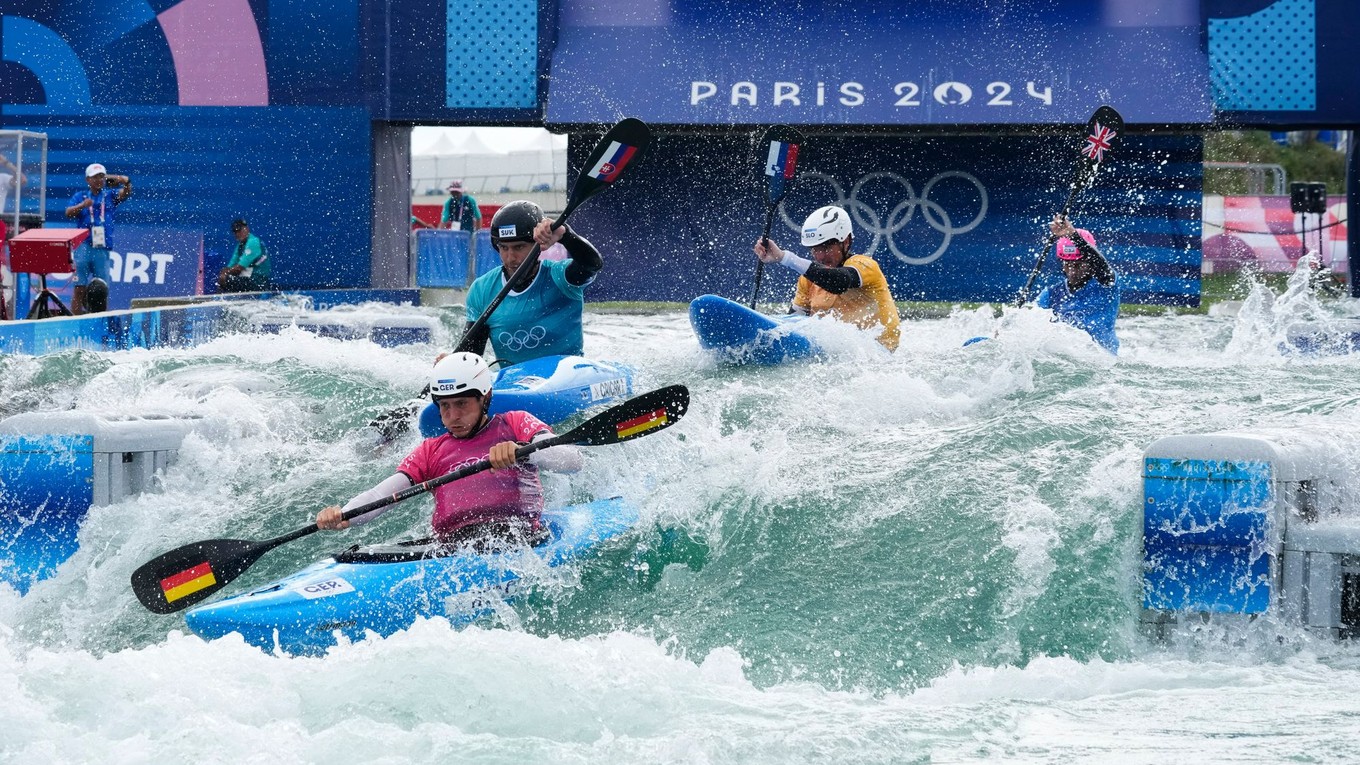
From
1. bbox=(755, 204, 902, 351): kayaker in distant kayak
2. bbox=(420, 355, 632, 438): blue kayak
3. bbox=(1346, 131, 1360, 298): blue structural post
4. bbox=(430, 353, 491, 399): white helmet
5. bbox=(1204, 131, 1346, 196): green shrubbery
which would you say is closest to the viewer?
bbox=(430, 353, 491, 399): white helmet

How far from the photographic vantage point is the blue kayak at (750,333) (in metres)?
8.80

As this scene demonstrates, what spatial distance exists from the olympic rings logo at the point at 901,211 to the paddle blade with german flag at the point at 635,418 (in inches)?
485

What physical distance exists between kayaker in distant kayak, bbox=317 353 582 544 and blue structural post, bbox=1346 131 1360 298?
13933 mm

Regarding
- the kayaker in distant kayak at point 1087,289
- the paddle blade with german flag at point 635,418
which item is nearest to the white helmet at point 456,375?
the paddle blade with german flag at point 635,418

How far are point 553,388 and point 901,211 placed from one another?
11.5 m

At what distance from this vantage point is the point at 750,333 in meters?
8.84

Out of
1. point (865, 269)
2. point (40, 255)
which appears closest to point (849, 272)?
point (865, 269)

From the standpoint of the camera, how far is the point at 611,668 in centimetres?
479

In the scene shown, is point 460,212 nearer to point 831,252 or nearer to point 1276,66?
point 1276,66

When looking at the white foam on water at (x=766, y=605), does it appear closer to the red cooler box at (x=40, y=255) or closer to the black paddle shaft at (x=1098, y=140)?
the black paddle shaft at (x=1098, y=140)

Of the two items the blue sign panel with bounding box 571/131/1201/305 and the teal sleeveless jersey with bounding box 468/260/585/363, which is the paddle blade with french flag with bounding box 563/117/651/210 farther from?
the blue sign panel with bounding box 571/131/1201/305

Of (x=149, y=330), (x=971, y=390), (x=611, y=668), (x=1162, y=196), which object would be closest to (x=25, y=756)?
(x=611, y=668)

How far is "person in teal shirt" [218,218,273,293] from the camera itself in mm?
16766

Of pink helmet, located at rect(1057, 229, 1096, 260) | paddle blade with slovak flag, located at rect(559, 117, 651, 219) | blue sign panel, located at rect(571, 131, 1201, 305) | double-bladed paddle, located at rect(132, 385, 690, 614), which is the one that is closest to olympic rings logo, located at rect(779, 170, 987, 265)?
blue sign panel, located at rect(571, 131, 1201, 305)
